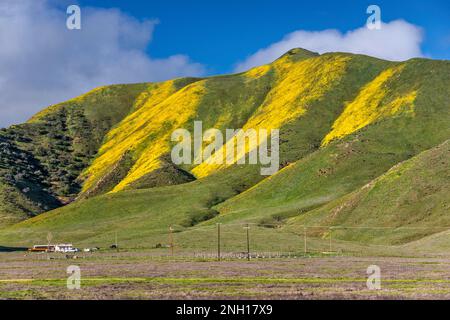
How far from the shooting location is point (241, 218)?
151 meters

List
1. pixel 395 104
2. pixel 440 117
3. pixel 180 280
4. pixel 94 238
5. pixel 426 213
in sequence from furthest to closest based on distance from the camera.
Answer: pixel 395 104 < pixel 440 117 < pixel 94 238 < pixel 426 213 < pixel 180 280

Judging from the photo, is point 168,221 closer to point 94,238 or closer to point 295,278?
point 94,238

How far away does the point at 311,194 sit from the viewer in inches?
6289

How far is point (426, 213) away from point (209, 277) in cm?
7194

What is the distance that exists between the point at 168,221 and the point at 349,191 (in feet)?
137

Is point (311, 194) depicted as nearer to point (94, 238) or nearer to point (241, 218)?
point (241, 218)
